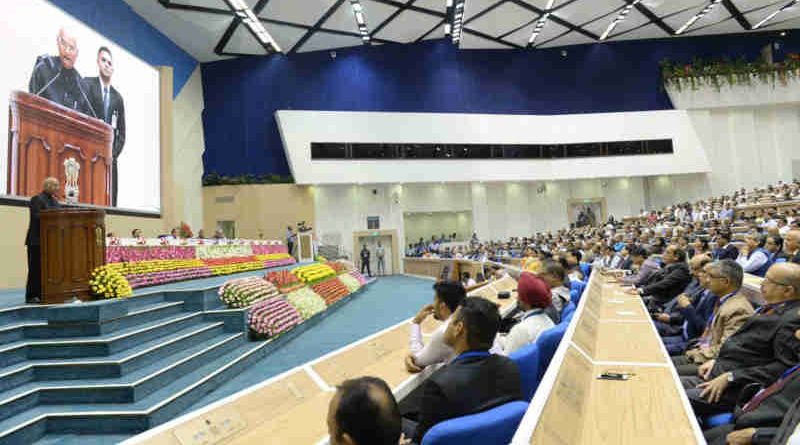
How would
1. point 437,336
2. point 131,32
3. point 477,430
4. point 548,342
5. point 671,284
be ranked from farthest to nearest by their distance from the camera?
point 131,32 → point 671,284 → point 548,342 → point 437,336 → point 477,430

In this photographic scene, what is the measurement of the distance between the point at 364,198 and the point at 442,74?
6638 millimetres

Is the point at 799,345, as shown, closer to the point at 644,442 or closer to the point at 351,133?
the point at 644,442

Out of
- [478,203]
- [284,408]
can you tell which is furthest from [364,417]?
[478,203]

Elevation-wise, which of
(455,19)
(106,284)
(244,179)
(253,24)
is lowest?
(106,284)

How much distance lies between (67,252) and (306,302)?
A: 13.9ft

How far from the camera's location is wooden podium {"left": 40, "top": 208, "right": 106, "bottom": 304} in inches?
184

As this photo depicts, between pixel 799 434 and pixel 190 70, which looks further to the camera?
pixel 190 70

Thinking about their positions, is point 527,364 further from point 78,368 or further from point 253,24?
point 253,24

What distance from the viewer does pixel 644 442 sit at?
170 centimetres

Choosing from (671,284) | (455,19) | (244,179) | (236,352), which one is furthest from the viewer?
(244,179)

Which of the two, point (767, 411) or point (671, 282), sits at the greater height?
point (671, 282)

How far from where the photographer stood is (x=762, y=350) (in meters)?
2.31

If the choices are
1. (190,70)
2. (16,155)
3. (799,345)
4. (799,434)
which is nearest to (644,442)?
(799,434)

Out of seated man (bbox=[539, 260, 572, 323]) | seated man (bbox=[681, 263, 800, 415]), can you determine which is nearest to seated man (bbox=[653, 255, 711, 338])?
seated man (bbox=[539, 260, 572, 323])
